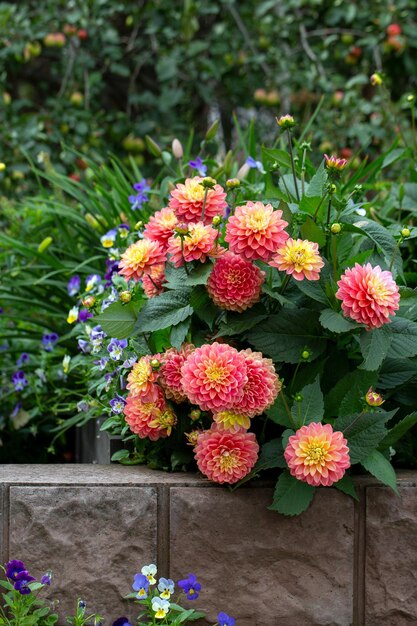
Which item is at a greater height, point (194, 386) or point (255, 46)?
point (255, 46)

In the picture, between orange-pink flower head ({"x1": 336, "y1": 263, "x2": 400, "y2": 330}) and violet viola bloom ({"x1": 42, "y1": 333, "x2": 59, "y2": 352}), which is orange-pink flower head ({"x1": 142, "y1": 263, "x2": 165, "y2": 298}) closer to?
orange-pink flower head ({"x1": 336, "y1": 263, "x2": 400, "y2": 330})

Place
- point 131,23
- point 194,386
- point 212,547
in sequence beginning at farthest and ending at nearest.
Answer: point 131,23 → point 212,547 → point 194,386

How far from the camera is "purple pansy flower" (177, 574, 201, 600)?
1.37m

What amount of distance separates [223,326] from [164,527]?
0.36m

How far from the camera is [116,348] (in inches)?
63.9

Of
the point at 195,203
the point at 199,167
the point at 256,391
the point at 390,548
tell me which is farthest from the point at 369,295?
the point at 199,167

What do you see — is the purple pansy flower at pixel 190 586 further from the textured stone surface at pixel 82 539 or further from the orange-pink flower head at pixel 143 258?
the orange-pink flower head at pixel 143 258

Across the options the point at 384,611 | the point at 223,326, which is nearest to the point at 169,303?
the point at 223,326

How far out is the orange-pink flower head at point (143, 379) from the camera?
146cm

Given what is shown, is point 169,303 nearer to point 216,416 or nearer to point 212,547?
point 216,416

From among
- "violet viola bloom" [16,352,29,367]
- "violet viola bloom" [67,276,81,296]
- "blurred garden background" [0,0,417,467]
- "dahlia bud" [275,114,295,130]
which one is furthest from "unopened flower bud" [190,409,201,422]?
"blurred garden background" [0,0,417,467]

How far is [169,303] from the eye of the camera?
58.2 inches

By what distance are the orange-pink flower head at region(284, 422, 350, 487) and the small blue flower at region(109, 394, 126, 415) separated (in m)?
0.37

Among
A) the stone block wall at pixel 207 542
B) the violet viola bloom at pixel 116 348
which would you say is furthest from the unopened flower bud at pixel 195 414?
the violet viola bloom at pixel 116 348
